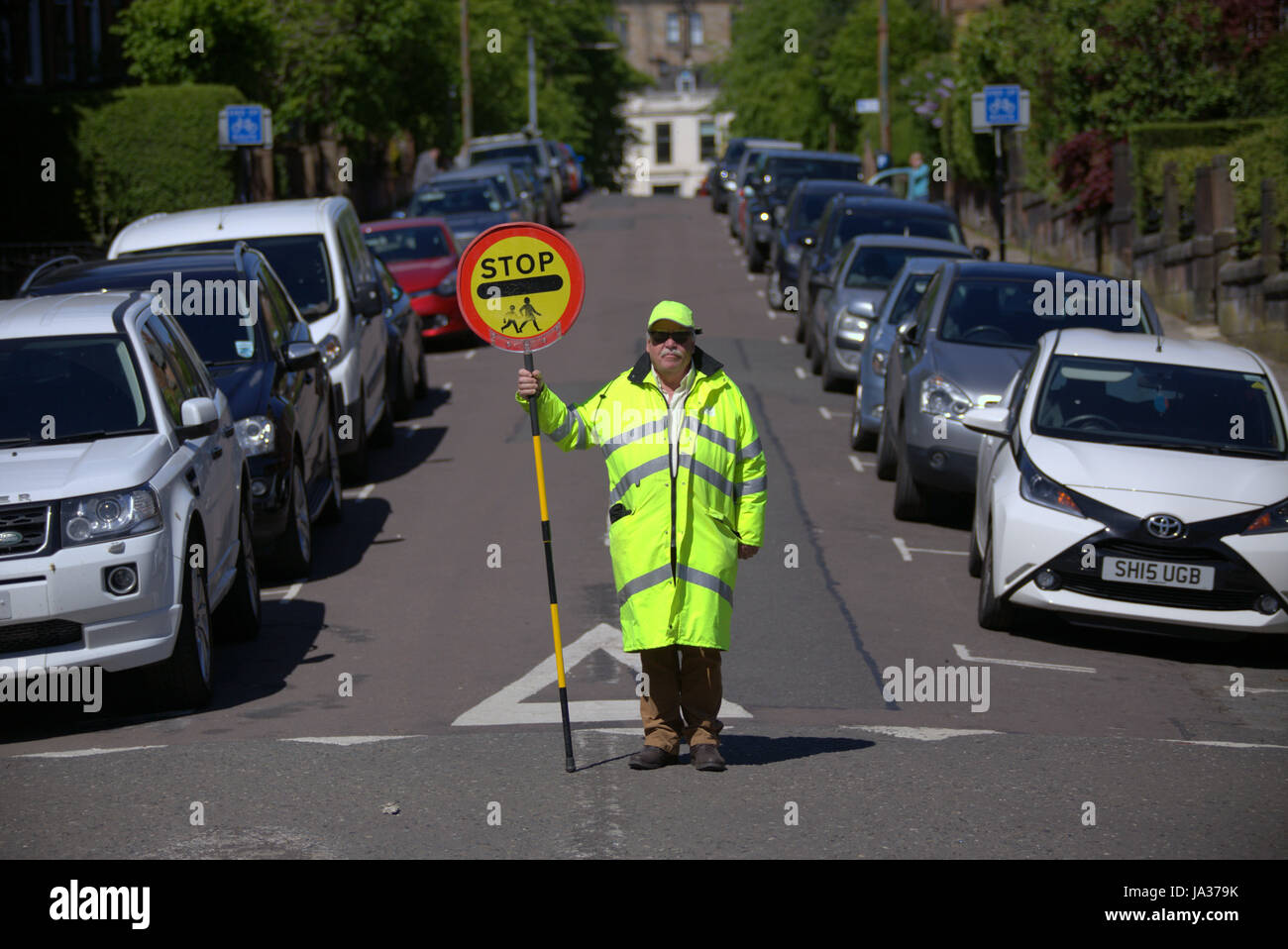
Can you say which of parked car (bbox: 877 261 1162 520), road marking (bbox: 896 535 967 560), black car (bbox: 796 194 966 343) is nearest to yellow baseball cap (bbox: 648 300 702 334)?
road marking (bbox: 896 535 967 560)

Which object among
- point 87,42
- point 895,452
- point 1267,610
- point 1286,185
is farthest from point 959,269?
point 87,42

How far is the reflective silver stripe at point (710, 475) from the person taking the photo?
723 cm

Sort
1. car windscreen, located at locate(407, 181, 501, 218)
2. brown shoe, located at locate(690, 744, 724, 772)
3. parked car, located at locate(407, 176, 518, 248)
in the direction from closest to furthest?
brown shoe, located at locate(690, 744, 724, 772)
parked car, located at locate(407, 176, 518, 248)
car windscreen, located at locate(407, 181, 501, 218)

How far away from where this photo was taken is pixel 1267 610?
406 inches

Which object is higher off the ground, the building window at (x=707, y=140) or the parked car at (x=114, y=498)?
the building window at (x=707, y=140)

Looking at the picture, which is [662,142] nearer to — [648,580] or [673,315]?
[673,315]

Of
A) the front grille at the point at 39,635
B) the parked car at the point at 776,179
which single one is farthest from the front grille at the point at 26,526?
the parked car at the point at 776,179

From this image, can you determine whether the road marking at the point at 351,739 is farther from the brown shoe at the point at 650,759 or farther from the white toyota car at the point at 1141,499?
the white toyota car at the point at 1141,499

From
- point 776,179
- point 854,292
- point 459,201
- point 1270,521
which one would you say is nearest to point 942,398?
point 1270,521

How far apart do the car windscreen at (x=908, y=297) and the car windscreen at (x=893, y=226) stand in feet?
14.5

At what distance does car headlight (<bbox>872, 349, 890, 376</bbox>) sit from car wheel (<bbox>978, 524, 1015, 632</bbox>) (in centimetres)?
552

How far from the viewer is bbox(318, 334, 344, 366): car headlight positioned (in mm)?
15164

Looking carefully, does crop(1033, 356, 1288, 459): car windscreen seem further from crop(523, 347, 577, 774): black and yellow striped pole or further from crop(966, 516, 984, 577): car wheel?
crop(523, 347, 577, 774): black and yellow striped pole
